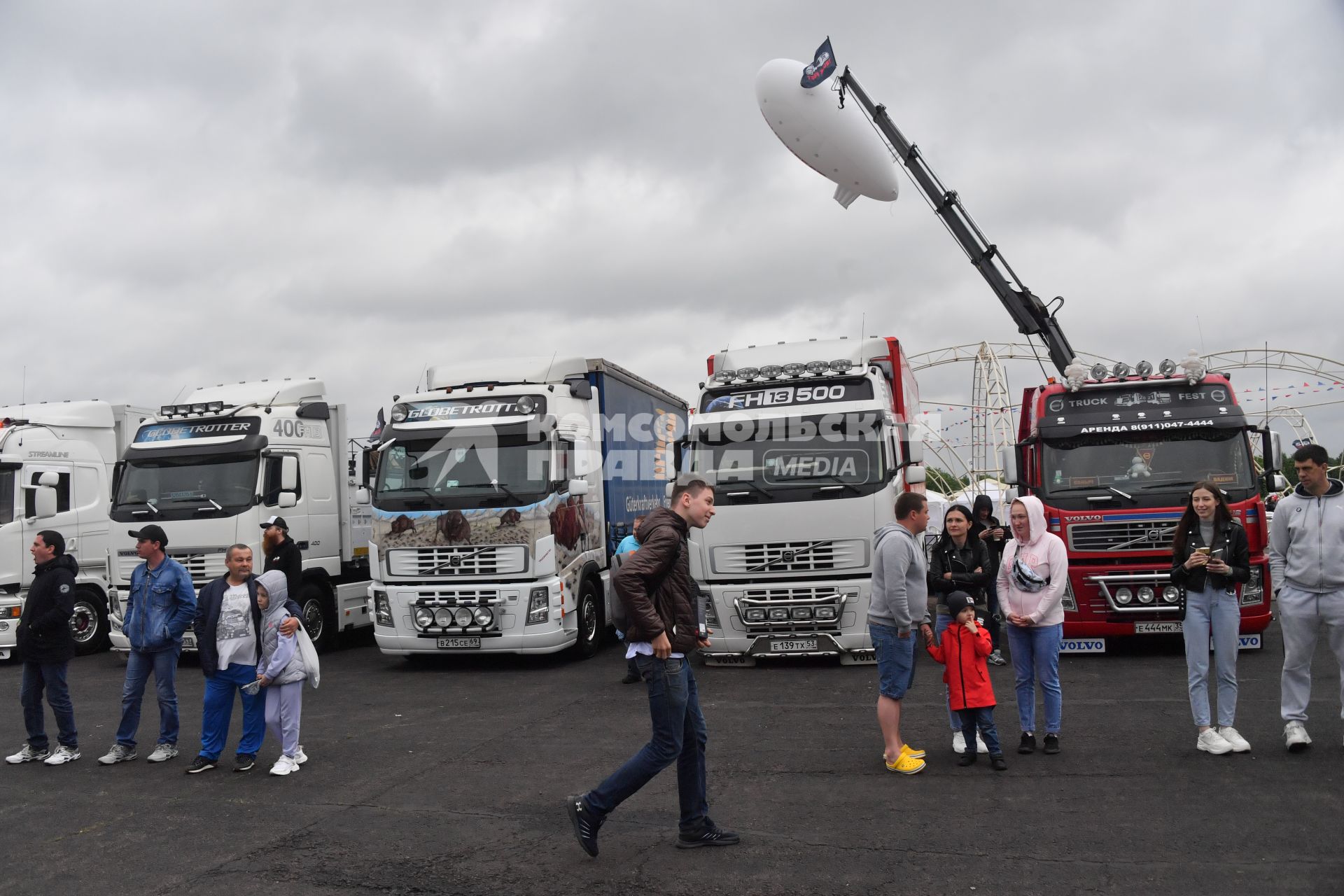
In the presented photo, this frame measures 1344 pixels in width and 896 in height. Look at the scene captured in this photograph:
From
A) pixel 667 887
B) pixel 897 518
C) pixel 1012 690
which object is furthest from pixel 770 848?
pixel 1012 690

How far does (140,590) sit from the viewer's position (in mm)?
7973

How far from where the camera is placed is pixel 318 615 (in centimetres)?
1440

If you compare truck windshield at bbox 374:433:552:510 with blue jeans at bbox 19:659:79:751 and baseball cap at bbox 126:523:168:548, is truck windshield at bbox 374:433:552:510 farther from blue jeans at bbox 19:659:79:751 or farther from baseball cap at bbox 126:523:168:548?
blue jeans at bbox 19:659:79:751

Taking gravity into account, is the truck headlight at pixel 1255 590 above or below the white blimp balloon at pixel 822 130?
below

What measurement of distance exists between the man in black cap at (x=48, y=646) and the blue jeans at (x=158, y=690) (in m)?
0.43

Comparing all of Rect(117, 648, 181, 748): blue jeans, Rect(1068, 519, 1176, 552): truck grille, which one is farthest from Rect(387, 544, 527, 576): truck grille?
Rect(1068, 519, 1176, 552): truck grille

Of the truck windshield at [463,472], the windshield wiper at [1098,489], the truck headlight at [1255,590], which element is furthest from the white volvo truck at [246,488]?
the truck headlight at [1255,590]

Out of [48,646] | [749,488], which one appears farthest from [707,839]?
[749,488]

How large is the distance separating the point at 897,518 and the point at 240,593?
4766 mm

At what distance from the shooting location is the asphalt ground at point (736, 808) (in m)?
5.00

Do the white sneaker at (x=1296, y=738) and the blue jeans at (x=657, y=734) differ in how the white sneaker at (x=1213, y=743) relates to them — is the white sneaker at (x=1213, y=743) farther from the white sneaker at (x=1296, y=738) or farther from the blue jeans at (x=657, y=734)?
the blue jeans at (x=657, y=734)

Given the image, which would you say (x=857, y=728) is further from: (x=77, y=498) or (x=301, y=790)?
(x=77, y=498)

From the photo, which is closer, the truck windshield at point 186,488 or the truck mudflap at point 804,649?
the truck mudflap at point 804,649

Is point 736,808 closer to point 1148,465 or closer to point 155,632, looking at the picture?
point 155,632
